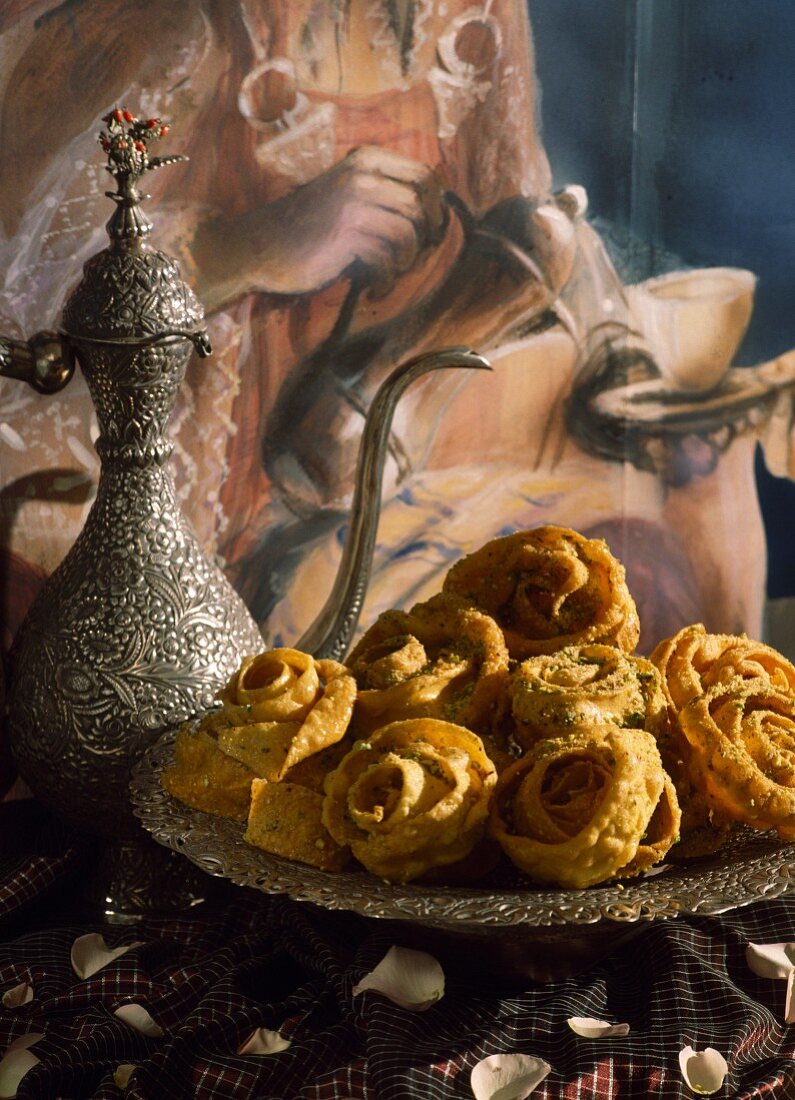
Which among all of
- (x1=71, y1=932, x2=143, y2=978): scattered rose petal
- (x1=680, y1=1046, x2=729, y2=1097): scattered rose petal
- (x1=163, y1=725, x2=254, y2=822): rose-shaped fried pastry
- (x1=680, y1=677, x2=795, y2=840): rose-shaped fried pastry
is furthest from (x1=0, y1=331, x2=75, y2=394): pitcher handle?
(x1=680, y1=1046, x2=729, y2=1097): scattered rose petal

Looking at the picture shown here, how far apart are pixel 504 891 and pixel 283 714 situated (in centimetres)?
18

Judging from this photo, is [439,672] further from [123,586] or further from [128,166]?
[128,166]

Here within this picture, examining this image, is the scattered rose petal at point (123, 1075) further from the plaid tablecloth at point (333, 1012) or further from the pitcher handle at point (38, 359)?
the pitcher handle at point (38, 359)

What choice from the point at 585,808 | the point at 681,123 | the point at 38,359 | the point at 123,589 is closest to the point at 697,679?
→ the point at 585,808

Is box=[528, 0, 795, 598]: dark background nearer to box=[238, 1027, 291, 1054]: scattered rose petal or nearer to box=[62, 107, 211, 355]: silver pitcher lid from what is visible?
box=[62, 107, 211, 355]: silver pitcher lid

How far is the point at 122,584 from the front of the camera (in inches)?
37.6

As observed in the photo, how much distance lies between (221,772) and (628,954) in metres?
0.31

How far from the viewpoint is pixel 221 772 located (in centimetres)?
84

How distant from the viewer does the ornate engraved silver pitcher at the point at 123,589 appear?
93cm

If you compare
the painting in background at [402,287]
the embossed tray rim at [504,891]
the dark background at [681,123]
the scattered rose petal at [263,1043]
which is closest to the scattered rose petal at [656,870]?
the embossed tray rim at [504,891]

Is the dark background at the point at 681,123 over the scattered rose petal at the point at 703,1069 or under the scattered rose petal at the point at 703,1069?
over

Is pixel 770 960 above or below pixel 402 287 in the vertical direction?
below

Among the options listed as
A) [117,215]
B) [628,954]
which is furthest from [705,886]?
[117,215]

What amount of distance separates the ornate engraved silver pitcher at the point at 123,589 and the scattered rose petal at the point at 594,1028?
34 centimetres
